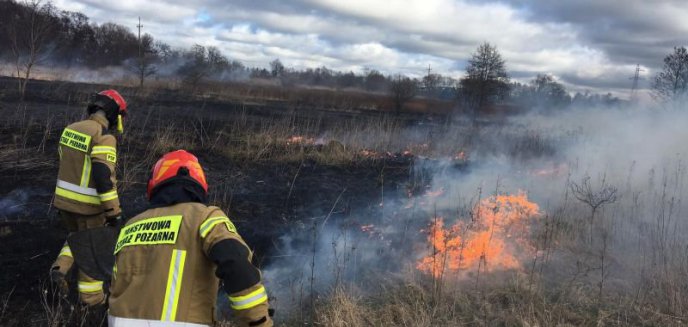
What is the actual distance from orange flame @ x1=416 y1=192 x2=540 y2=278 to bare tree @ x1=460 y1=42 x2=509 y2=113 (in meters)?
19.6

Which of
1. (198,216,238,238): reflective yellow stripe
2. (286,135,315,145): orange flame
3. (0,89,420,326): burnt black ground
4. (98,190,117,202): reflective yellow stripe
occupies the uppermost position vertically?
(198,216,238,238): reflective yellow stripe

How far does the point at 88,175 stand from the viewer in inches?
164

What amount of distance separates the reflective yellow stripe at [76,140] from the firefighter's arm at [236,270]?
257 cm

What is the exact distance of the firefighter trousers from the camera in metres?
3.72

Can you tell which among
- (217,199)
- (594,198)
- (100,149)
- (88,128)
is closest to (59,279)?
Answer: (100,149)

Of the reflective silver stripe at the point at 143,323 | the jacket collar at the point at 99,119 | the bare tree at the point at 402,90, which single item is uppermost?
the bare tree at the point at 402,90

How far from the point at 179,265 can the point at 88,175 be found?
2609 millimetres

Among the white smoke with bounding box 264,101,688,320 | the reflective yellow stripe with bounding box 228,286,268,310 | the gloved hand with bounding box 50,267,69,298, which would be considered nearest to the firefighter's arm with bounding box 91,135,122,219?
the gloved hand with bounding box 50,267,69,298

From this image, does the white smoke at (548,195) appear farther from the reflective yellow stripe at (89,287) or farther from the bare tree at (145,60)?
the bare tree at (145,60)

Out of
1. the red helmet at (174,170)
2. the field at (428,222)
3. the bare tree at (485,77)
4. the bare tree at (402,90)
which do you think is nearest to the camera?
the red helmet at (174,170)

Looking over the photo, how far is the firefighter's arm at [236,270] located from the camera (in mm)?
2027

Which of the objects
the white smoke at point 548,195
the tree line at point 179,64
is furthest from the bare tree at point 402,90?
the white smoke at point 548,195

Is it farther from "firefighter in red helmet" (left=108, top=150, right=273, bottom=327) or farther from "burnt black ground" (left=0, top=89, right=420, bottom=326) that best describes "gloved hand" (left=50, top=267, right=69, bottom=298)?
"firefighter in red helmet" (left=108, top=150, right=273, bottom=327)

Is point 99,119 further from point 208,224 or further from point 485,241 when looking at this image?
point 485,241
